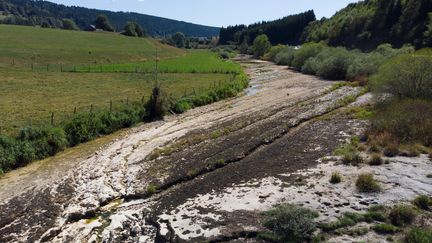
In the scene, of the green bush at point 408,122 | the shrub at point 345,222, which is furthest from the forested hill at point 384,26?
the shrub at point 345,222

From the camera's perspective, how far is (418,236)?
14.0m

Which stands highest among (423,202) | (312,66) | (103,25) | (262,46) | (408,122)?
(408,122)

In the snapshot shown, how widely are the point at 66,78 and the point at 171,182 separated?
44.8 metres

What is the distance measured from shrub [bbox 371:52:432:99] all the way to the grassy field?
2623 cm

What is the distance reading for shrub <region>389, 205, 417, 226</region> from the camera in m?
16.1

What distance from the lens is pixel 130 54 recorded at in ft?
340

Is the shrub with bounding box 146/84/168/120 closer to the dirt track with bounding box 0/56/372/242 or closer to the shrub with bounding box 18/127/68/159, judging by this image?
the dirt track with bounding box 0/56/372/242

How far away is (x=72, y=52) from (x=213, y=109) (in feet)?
186

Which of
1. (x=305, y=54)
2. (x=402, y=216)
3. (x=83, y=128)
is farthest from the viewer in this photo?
(x=305, y=54)

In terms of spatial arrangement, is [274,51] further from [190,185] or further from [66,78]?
[190,185]

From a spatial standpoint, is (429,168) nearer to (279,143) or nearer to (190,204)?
(279,143)

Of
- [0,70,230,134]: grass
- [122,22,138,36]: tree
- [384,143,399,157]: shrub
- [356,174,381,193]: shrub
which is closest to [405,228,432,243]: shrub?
[356,174,381,193]: shrub

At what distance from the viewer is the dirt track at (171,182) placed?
1727 cm

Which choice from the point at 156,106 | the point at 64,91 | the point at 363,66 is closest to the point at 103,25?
the point at 64,91
